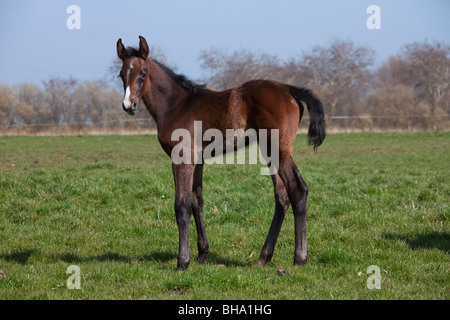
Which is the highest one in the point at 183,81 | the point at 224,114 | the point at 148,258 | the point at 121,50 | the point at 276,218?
the point at 121,50

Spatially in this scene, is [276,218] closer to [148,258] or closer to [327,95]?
[148,258]

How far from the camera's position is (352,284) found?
4824 millimetres

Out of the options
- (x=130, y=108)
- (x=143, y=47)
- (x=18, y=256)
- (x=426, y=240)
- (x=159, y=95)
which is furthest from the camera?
(x=426, y=240)

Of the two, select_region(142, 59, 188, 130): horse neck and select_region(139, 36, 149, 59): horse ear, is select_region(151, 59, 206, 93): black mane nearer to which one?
select_region(142, 59, 188, 130): horse neck

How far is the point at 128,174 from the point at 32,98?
133 feet

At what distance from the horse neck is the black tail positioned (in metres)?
1.44

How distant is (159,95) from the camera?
588 centimetres

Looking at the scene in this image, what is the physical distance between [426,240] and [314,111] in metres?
2.62

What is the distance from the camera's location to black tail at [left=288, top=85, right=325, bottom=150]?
5605 mm

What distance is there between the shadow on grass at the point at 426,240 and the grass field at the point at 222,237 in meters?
0.02

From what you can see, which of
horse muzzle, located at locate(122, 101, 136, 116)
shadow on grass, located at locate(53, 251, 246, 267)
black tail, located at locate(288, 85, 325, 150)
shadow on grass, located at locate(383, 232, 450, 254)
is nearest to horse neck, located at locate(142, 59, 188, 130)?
horse muzzle, located at locate(122, 101, 136, 116)

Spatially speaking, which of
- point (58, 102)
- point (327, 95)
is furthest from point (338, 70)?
point (58, 102)
